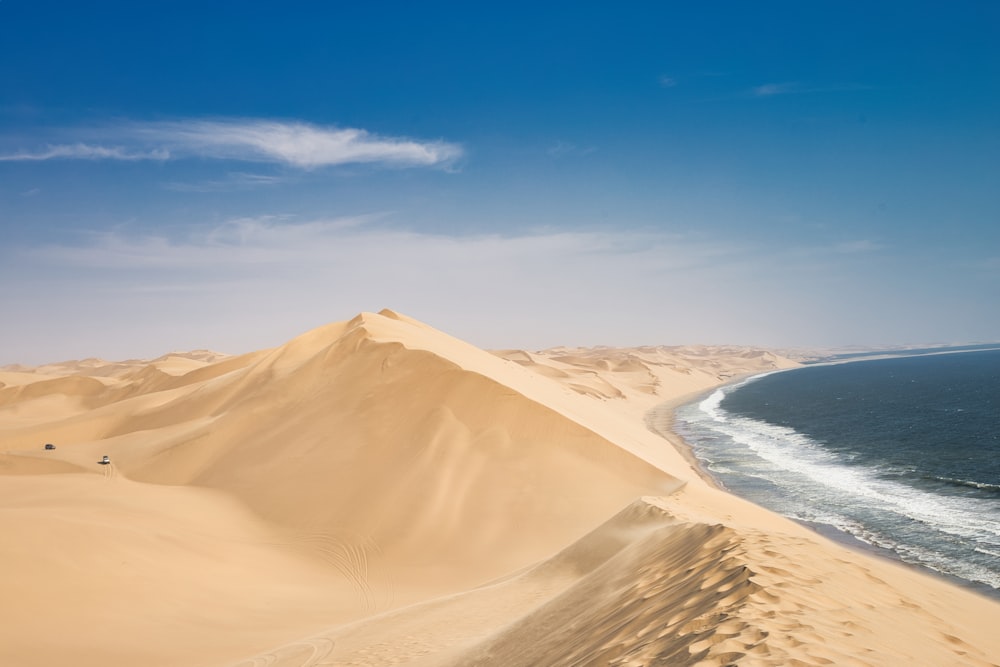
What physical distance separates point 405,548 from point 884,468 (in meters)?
21.3

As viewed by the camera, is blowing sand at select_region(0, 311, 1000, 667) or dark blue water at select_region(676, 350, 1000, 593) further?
dark blue water at select_region(676, 350, 1000, 593)

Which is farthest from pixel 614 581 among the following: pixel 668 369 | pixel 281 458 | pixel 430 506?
pixel 668 369

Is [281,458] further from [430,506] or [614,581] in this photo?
[614,581]

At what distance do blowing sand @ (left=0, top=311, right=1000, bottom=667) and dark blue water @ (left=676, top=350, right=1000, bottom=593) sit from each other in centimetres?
264

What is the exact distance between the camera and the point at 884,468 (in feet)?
82.4

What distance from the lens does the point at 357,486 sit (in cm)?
1706

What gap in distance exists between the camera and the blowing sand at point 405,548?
485 cm

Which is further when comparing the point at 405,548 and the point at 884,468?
the point at 884,468

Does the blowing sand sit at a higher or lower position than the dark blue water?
higher

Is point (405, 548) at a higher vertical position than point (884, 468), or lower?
higher

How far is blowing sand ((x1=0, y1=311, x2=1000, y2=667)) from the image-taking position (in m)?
4.85

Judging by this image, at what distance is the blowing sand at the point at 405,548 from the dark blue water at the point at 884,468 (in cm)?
264

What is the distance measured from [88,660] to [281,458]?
1168cm

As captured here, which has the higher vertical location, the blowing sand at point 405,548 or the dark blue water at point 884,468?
the blowing sand at point 405,548
